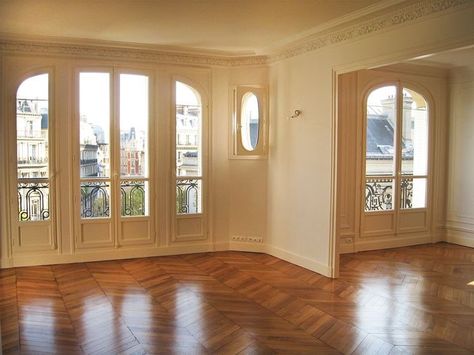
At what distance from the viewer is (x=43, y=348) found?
3098 mm

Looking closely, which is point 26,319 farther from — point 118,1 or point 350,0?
point 350,0

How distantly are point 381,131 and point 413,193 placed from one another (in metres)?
1.16

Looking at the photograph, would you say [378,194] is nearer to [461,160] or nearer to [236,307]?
[461,160]

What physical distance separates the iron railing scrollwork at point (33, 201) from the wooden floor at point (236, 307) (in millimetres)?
627

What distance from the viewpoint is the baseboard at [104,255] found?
17.5 ft

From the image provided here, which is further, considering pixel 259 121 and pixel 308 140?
pixel 259 121

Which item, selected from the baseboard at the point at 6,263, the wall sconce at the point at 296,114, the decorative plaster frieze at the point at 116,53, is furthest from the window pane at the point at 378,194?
the baseboard at the point at 6,263

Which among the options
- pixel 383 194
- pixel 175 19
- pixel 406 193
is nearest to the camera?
pixel 175 19

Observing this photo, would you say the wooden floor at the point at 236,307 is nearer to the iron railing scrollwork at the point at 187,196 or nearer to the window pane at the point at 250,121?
the iron railing scrollwork at the point at 187,196

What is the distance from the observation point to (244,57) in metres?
5.91

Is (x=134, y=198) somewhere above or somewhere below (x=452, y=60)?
below

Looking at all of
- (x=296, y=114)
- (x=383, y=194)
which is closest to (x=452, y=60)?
(x=383, y=194)

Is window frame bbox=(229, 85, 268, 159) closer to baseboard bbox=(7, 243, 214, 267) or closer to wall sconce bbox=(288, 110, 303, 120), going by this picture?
wall sconce bbox=(288, 110, 303, 120)

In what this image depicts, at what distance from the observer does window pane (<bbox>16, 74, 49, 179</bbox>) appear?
524 cm
